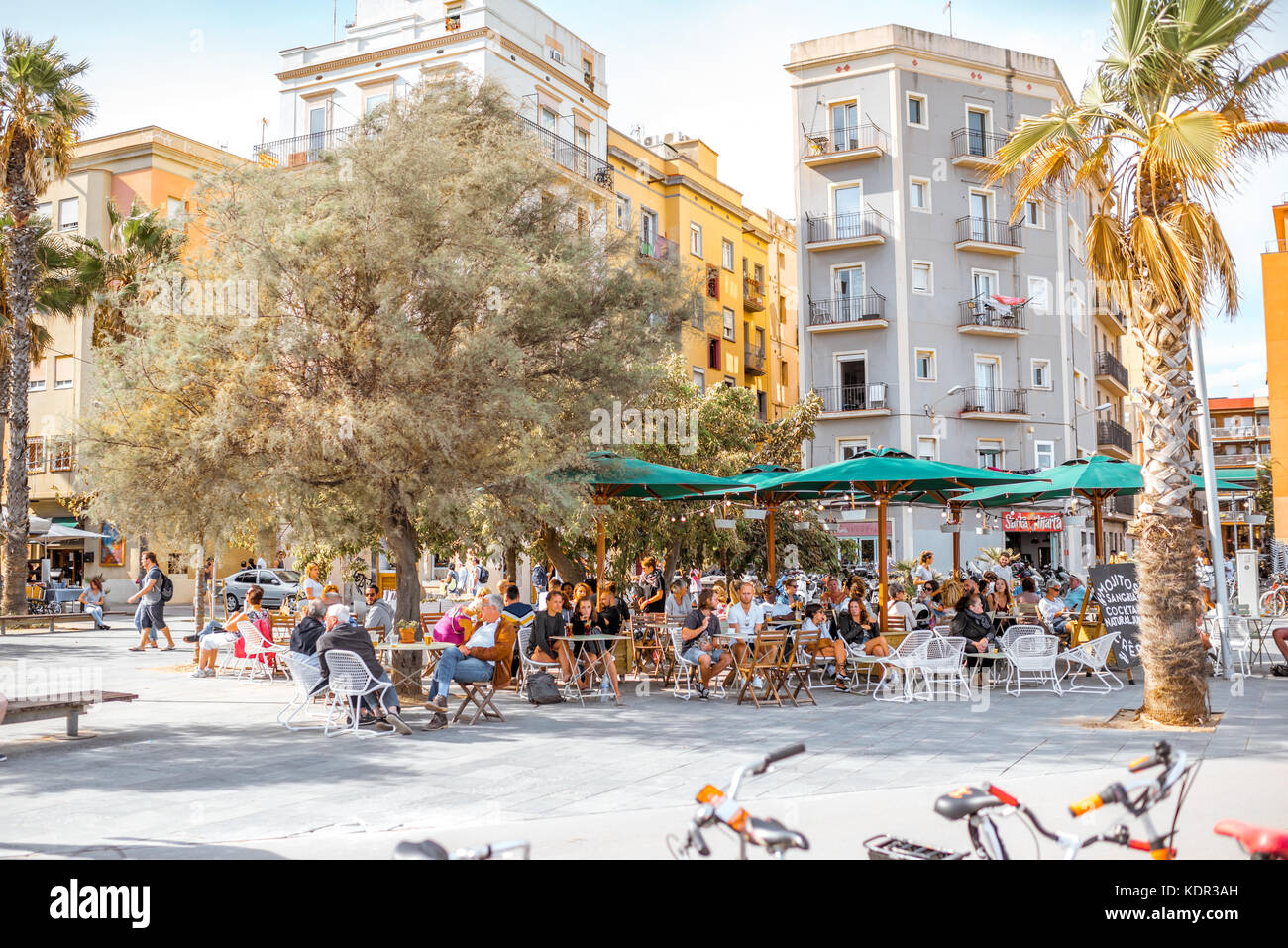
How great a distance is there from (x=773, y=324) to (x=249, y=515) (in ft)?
142

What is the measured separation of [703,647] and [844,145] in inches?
1283

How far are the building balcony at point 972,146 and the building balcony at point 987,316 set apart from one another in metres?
5.12

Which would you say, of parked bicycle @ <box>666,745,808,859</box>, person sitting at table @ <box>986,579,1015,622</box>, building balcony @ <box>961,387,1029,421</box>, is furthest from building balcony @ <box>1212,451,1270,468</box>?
parked bicycle @ <box>666,745,808,859</box>

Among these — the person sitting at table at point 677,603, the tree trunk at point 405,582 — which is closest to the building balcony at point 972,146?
the person sitting at table at point 677,603

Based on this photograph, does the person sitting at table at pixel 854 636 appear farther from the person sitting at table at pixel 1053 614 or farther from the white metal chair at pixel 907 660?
the person sitting at table at pixel 1053 614

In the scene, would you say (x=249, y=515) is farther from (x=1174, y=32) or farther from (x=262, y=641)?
(x=1174, y=32)

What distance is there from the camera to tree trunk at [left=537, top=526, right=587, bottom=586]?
18.8 meters

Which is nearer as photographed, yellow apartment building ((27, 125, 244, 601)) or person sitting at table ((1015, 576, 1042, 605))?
person sitting at table ((1015, 576, 1042, 605))

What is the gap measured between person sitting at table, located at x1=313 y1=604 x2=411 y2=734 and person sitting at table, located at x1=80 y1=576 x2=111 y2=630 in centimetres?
1857

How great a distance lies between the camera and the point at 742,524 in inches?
1013

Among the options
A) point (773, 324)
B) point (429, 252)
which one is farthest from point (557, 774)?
point (773, 324)

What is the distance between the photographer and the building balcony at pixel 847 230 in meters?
41.1

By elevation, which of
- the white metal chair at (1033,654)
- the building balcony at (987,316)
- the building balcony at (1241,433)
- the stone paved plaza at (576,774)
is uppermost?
the building balcony at (1241,433)

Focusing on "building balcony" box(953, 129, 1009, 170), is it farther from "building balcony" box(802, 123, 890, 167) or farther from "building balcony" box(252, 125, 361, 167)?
"building balcony" box(252, 125, 361, 167)
